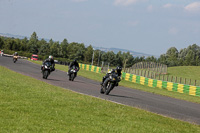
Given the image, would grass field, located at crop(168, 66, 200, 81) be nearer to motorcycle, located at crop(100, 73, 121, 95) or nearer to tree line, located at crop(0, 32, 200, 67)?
motorcycle, located at crop(100, 73, 121, 95)

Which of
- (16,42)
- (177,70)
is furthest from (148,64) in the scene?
(16,42)

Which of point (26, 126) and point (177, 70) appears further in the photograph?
point (177, 70)

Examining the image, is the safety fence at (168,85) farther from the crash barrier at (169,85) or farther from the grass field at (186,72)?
the grass field at (186,72)

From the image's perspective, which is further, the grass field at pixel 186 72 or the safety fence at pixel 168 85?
the grass field at pixel 186 72

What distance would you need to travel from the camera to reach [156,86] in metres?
40.0

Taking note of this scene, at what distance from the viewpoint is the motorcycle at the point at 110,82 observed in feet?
57.5

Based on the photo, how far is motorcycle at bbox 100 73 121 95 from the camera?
17.5 meters

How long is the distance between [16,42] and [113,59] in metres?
49.8

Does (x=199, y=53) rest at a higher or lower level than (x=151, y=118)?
higher

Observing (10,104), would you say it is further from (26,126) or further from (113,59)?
(113,59)

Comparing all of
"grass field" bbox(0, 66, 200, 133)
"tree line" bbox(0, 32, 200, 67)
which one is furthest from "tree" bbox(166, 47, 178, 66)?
"grass field" bbox(0, 66, 200, 133)

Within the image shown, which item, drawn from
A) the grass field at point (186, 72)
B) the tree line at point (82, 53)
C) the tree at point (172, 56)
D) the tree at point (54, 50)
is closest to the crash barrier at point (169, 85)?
the grass field at point (186, 72)

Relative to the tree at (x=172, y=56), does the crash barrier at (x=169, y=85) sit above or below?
below

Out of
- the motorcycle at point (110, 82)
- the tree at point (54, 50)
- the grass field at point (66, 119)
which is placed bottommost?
the grass field at point (66, 119)
